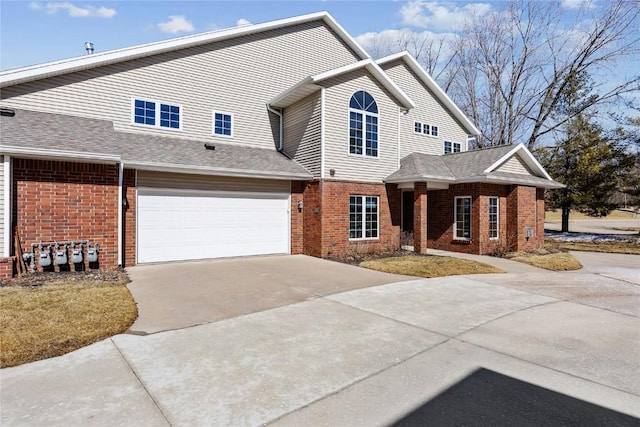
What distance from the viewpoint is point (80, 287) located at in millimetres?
7398

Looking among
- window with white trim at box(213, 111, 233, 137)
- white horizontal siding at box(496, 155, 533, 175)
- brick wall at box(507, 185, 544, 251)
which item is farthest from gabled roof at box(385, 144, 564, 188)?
window with white trim at box(213, 111, 233, 137)

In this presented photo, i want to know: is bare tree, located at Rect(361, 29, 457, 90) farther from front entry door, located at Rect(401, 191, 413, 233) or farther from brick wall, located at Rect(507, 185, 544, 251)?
brick wall, located at Rect(507, 185, 544, 251)

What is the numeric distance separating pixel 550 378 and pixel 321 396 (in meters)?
2.54

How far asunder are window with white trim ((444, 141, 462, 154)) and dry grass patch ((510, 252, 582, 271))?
7947mm

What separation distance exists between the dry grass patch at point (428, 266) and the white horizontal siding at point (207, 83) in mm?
7265

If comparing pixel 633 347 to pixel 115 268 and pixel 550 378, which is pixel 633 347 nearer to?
Answer: pixel 550 378

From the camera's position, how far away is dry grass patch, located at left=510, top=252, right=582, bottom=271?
11617 mm

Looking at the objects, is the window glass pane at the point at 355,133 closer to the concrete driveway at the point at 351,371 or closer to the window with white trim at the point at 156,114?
the window with white trim at the point at 156,114

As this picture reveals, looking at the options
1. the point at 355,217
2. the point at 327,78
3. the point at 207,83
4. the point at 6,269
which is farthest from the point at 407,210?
the point at 6,269

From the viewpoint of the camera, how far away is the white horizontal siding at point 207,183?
10899 mm

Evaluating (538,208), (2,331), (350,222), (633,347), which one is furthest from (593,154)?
(2,331)

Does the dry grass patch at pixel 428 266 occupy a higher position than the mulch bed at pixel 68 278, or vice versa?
the mulch bed at pixel 68 278

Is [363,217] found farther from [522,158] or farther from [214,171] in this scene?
[522,158]

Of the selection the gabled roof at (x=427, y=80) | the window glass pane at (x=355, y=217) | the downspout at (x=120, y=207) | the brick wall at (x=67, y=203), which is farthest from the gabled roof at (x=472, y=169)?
the brick wall at (x=67, y=203)
